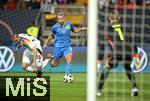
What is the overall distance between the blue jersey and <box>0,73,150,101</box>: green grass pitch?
810 mm

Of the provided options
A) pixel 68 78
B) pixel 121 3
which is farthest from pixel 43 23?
pixel 121 3

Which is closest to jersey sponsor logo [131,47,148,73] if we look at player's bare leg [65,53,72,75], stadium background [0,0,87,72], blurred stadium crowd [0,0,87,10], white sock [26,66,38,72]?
stadium background [0,0,87,72]

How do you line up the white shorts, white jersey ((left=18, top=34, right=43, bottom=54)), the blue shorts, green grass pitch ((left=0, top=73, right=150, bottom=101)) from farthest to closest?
the white shorts
the blue shorts
white jersey ((left=18, top=34, right=43, bottom=54))
green grass pitch ((left=0, top=73, right=150, bottom=101))

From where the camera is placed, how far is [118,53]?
42.7 feet

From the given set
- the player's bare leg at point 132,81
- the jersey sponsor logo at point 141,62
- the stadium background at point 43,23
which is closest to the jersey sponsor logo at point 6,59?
the stadium background at point 43,23

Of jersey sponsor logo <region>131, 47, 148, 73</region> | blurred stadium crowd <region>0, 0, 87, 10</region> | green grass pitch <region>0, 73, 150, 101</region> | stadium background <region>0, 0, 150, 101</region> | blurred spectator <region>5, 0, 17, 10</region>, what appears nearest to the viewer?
green grass pitch <region>0, 73, 150, 101</region>

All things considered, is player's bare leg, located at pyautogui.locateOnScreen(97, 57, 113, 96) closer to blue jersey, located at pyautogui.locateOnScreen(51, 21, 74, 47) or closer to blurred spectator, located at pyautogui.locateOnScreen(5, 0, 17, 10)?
blue jersey, located at pyautogui.locateOnScreen(51, 21, 74, 47)

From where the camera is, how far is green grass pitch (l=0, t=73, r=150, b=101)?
1229 centimetres

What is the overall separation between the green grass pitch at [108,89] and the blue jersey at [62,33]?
810mm

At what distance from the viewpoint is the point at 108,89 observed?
12.9 metres

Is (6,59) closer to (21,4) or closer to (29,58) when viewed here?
(29,58)

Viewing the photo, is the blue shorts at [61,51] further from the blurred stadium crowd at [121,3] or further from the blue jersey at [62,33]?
the blurred stadium crowd at [121,3]

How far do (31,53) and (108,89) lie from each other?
3.97 m

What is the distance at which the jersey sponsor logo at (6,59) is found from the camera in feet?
57.3
